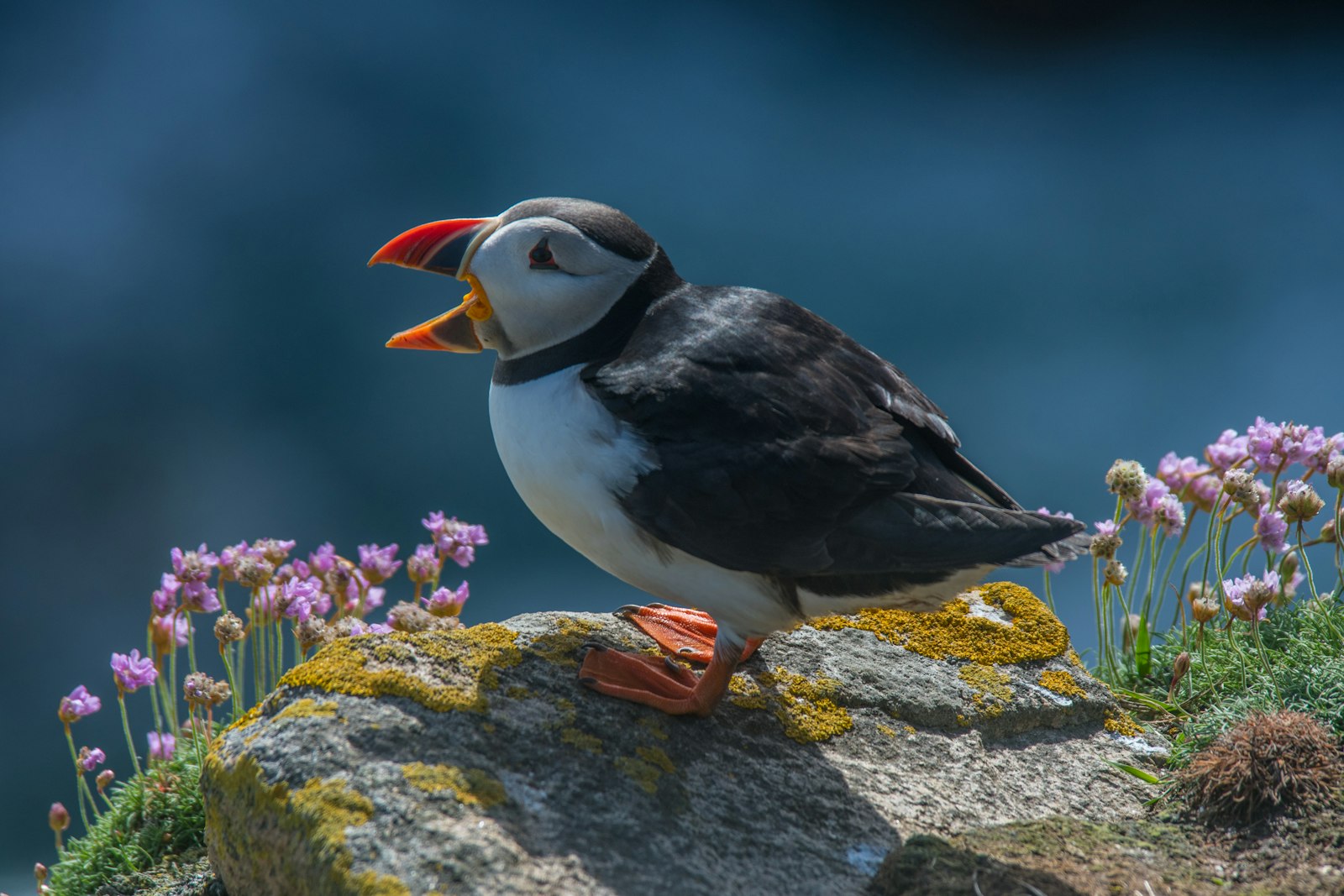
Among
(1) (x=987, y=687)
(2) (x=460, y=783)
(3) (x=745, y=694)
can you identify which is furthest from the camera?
(1) (x=987, y=687)

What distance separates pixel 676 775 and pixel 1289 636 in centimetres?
261

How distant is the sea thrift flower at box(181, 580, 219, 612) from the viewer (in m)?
4.27

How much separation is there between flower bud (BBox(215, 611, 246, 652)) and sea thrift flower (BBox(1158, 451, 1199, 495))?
3786 millimetres

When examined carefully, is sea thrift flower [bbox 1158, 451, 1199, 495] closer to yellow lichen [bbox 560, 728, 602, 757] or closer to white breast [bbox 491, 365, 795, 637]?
white breast [bbox 491, 365, 795, 637]

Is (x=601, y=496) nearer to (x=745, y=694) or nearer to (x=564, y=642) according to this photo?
(x=564, y=642)

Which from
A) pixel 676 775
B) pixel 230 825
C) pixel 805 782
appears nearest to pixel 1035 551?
pixel 805 782

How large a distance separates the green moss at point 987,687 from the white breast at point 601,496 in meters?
0.94

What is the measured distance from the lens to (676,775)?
328 cm

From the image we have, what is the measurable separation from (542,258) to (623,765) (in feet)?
5.36

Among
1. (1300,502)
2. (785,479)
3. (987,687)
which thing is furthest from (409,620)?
(1300,502)

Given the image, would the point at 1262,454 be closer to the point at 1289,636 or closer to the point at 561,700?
the point at 1289,636

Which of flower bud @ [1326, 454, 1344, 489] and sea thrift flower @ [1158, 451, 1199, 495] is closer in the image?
flower bud @ [1326, 454, 1344, 489]

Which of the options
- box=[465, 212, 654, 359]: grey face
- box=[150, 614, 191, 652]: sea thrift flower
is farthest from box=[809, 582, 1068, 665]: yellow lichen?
box=[150, 614, 191, 652]: sea thrift flower

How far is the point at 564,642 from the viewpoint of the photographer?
3812 mm
